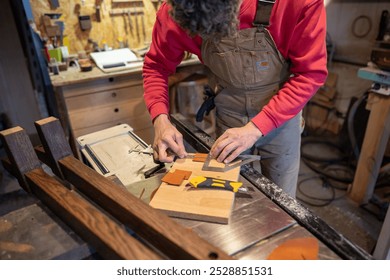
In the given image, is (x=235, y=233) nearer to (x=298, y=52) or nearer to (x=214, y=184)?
(x=214, y=184)

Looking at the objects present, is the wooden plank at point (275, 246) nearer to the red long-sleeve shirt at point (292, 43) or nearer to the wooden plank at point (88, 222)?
the wooden plank at point (88, 222)

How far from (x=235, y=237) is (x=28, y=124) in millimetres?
2202

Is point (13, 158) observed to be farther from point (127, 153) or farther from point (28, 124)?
point (28, 124)

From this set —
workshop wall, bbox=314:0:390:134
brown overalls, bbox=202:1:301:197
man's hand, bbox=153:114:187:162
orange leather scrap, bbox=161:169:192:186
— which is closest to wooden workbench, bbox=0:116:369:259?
orange leather scrap, bbox=161:169:192:186

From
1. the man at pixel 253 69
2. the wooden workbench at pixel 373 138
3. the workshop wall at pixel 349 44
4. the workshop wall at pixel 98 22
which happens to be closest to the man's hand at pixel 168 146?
the man at pixel 253 69

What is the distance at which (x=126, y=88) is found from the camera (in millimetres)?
2287

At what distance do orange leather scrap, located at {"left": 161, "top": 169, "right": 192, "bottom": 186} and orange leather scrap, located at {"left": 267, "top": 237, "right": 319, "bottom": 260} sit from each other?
329 millimetres

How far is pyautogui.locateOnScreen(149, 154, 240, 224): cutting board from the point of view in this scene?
762mm

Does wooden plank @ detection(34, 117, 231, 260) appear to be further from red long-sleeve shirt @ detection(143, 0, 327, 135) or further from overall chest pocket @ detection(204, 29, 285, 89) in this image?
overall chest pocket @ detection(204, 29, 285, 89)

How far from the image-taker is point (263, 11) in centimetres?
95


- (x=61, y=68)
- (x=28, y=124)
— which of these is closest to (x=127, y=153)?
(x=61, y=68)

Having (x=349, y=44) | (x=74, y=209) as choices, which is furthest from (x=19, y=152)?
(x=349, y=44)

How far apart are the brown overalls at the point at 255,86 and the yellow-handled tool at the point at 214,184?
0.41 meters
